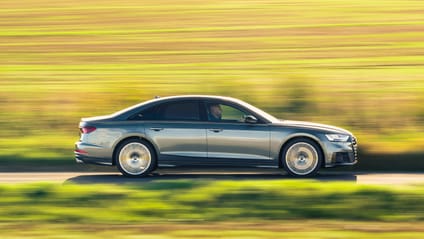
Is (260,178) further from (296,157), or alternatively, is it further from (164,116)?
(164,116)

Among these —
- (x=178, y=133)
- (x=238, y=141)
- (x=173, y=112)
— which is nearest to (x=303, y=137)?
(x=238, y=141)

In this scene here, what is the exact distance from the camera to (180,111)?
1559 cm

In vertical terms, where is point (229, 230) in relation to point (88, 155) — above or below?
below

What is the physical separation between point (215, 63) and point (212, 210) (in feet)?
53.5

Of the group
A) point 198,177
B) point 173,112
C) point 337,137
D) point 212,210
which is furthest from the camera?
point 198,177

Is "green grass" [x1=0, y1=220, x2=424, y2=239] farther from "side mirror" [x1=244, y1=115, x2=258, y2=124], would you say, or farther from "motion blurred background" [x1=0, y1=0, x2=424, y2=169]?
"motion blurred background" [x1=0, y1=0, x2=424, y2=169]

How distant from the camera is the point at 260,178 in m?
15.5

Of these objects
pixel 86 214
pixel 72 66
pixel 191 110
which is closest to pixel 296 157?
pixel 191 110

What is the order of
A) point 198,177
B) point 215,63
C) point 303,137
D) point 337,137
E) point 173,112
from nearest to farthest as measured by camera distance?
1. point 303,137
2. point 337,137
3. point 173,112
4. point 198,177
5. point 215,63

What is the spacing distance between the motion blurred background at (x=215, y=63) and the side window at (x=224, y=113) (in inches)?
110

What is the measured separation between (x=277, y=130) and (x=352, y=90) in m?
8.36

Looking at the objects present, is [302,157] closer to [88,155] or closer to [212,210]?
[88,155]

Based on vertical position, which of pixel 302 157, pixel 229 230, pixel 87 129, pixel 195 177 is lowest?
pixel 229 230

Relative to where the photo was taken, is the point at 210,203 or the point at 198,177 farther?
the point at 198,177
